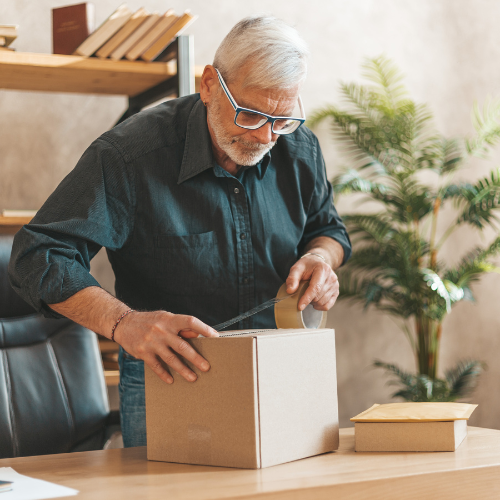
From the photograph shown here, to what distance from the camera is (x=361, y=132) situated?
297 centimetres

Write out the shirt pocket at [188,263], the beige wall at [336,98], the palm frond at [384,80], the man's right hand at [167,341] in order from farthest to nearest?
the palm frond at [384,80], the beige wall at [336,98], the shirt pocket at [188,263], the man's right hand at [167,341]

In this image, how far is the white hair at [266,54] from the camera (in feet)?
3.75

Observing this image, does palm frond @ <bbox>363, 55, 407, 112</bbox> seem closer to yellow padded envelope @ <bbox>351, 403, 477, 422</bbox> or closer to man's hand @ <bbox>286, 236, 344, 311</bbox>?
man's hand @ <bbox>286, 236, 344, 311</bbox>

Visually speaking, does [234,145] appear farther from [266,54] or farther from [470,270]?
[470,270]

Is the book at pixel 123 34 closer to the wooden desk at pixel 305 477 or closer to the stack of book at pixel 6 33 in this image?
the stack of book at pixel 6 33

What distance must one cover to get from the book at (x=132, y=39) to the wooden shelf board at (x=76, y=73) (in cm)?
3

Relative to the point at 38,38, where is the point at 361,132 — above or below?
below

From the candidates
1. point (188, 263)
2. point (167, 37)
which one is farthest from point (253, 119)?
point (167, 37)

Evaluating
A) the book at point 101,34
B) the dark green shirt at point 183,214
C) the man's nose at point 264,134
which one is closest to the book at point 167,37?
the book at point 101,34

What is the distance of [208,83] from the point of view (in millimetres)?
1280

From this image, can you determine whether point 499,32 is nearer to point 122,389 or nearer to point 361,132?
point 361,132

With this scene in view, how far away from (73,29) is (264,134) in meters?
1.33

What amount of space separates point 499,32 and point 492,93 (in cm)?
36

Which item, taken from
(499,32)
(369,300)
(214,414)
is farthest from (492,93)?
(214,414)
